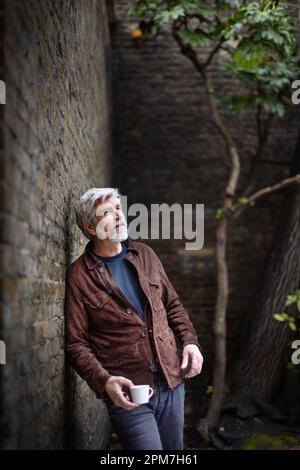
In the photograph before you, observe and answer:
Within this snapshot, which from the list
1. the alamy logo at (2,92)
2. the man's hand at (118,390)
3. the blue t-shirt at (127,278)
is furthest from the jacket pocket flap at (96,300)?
the alamy logo at (2,92)

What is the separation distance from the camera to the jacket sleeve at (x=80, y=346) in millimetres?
2283

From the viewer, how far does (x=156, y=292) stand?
260cm

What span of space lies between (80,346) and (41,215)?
2.08ft

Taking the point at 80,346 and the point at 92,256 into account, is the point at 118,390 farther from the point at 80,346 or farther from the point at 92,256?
the point at 92,256

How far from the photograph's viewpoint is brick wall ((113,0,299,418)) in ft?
21.5

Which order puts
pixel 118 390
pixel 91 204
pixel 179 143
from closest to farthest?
1. pixel 118 390
2. pixel 91 204
3. pixel 179 143

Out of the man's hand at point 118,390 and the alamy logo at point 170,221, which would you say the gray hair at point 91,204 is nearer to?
the man's hand at point 118,390

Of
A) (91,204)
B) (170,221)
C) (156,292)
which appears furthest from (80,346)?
(170,221)

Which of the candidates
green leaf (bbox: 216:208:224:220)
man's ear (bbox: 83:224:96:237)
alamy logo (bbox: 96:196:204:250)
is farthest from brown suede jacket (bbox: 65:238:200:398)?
alamy logo (bbox: 96:196:204:250)

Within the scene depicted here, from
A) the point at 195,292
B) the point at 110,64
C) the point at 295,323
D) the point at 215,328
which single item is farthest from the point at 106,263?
the point at 110,64

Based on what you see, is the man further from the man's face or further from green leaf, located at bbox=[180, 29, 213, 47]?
green leaf, located at bbox=[180, 29, 213, 47]

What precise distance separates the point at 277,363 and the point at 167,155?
9.62ft

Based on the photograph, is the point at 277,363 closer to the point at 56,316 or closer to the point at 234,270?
the point at 234,270

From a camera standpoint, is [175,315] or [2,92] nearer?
[2,92]
